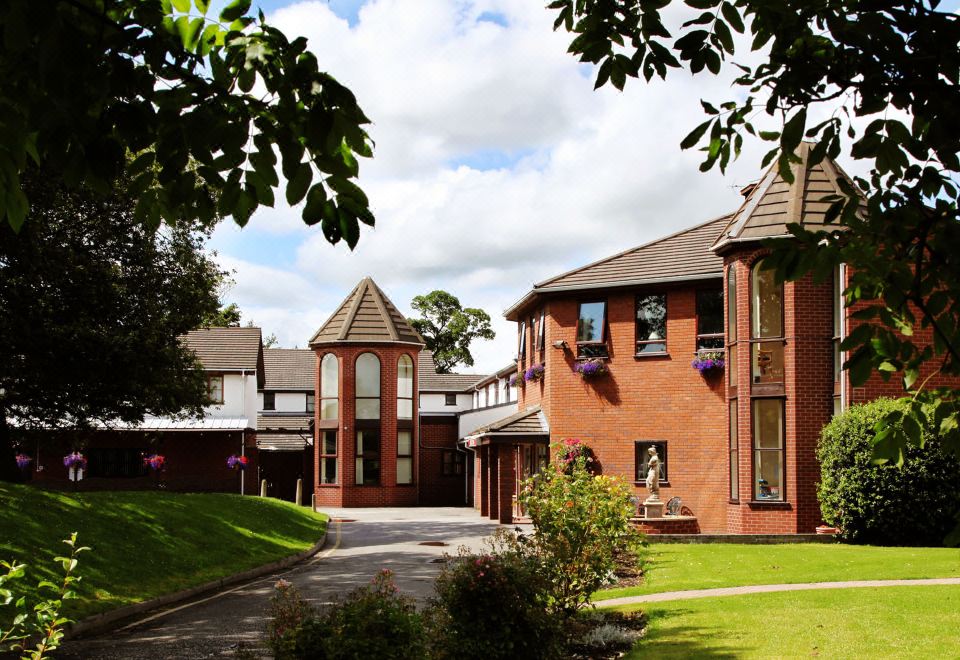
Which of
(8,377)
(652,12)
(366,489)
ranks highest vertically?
(652,12)

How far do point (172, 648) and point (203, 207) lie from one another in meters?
8.30

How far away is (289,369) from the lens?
185 ft

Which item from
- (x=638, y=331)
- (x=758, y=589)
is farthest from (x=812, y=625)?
(x=638, y=331)

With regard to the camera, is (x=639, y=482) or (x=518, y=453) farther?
(x=518, y=453)

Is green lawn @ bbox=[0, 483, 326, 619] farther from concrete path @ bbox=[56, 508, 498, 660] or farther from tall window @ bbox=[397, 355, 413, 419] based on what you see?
tall window @ bbox=[397, 355, 413, 419]

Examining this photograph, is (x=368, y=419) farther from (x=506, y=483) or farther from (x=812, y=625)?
(x=812, y=625)

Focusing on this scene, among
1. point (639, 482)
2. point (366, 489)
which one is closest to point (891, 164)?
point (639, 482)

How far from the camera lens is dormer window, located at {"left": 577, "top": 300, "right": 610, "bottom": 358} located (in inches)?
1172

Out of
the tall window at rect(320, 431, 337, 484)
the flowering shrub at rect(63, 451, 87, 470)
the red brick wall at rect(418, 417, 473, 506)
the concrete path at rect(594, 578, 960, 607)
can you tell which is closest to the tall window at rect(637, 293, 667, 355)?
the concrete path at rect(594, 578, 960, 607)

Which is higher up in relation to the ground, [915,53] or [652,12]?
[652,12]

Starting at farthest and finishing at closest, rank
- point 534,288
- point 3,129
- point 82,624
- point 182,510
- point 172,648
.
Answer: point 534,288, point 182,510, point 82,624, point 172,648, point 3,129

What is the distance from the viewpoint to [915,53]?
4.93 m

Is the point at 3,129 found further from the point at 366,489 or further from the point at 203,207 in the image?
the point at 366,489

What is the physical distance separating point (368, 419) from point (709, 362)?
2106cm
